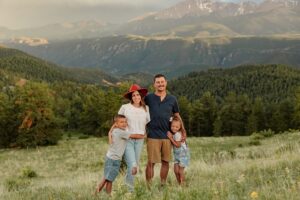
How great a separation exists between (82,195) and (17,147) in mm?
54905

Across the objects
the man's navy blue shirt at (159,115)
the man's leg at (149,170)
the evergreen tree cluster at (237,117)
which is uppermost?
the man's navy blue shirt at (159,115)

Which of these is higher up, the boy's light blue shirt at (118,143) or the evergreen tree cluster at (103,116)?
the boy's light blue shirt at (118,143)

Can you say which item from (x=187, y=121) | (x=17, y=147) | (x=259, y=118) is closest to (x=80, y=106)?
(x=187, y=121)

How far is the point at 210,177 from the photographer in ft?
35.9

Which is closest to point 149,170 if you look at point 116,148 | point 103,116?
point 116,148

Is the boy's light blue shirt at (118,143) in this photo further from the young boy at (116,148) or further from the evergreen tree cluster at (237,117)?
the evergreen tree cluster at (237,117)

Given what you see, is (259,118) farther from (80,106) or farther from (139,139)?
(139,139)

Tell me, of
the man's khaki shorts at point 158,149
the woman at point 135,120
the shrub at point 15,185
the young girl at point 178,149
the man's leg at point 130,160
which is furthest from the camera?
the shrub at point 15,185

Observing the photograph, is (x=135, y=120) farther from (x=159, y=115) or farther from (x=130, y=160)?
(x=130, y=160)

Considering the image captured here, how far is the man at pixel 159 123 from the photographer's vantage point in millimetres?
10594

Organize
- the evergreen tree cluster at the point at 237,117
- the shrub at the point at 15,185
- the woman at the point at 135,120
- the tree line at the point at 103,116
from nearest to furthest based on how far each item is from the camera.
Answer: the woman at the point at 135,120 → the shrub at the point at 15,185 → the tree line at the point at 103,116 → the evergreen tree cluster at the point at 237,117

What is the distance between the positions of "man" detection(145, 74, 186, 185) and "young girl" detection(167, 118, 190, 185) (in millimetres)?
154

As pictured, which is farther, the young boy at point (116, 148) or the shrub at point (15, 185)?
the shrub at point (15, 185)

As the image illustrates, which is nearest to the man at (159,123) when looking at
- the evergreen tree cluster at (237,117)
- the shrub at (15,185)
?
the shrub at (15,185)
